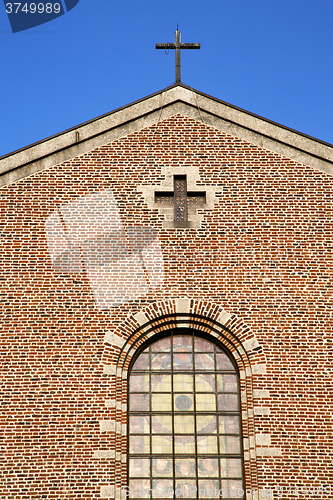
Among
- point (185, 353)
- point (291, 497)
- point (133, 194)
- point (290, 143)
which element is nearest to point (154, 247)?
point (133, 194)

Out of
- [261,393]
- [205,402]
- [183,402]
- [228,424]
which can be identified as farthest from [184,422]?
[261,393]

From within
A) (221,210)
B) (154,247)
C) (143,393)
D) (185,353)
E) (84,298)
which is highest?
(221,210)

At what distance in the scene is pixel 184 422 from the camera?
1109 cm

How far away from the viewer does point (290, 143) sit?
41.7 ft

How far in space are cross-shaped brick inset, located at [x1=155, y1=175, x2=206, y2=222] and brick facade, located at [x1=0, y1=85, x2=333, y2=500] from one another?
0.68ft

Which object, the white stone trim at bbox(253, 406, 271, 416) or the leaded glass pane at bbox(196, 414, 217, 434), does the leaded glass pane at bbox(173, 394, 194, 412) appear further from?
the white stone trim at bbox(253, 406, 271, 416)

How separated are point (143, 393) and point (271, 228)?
389 centimetres

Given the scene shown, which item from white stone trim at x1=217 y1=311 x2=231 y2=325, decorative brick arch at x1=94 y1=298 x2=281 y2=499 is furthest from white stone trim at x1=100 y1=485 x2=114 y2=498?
white stone trim at x1=217 y1=311 x2=231 y2=325

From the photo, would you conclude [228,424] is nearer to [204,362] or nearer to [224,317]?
[204,362]


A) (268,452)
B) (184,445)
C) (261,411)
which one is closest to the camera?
(268,452)

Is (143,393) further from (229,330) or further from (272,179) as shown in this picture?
(272,179)

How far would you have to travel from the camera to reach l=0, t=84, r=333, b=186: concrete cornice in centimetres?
1244

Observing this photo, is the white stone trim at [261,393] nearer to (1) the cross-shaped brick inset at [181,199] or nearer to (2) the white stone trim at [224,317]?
(2) the white stone trim at [224,317]

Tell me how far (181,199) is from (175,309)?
7.25ft
